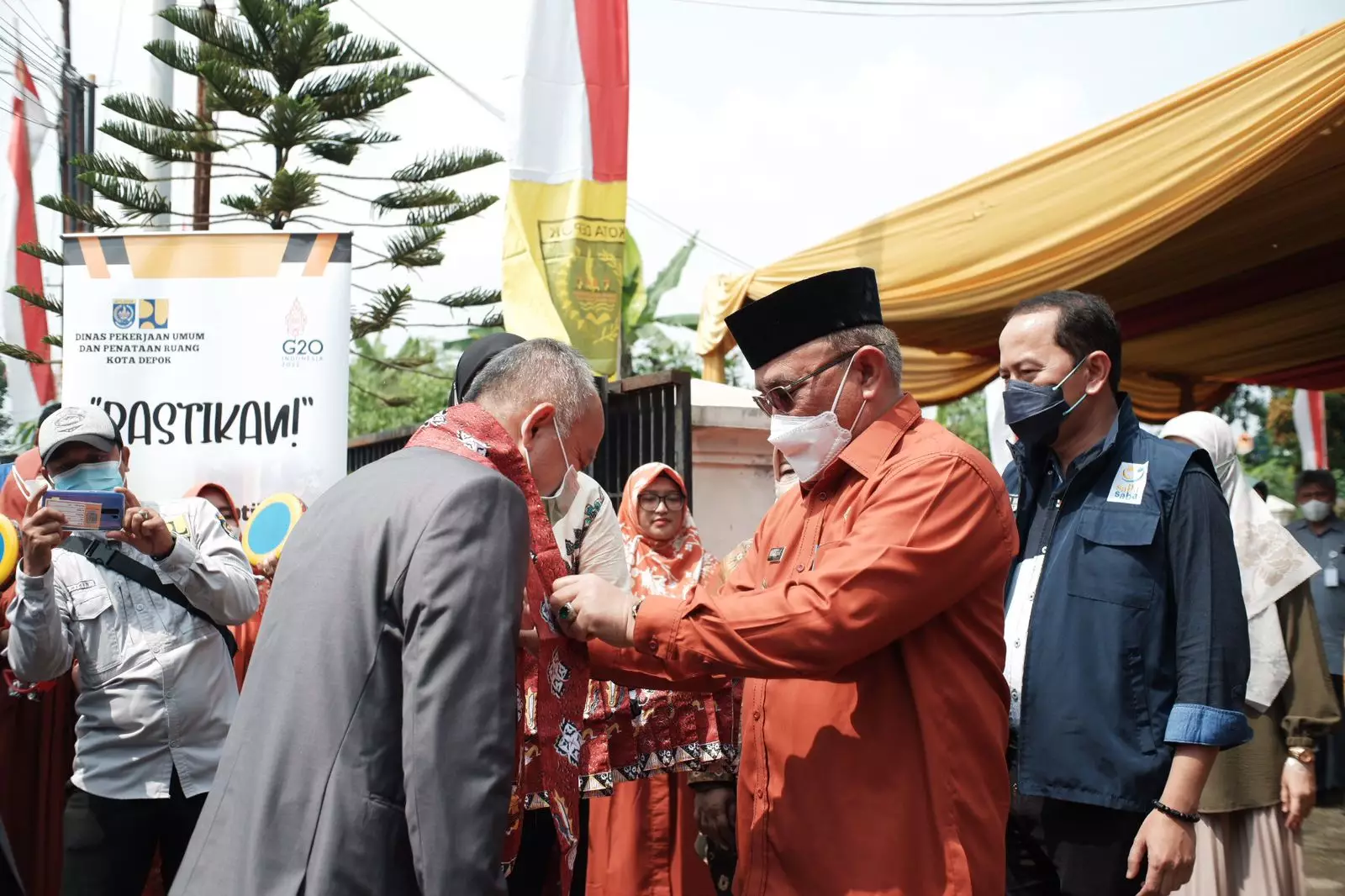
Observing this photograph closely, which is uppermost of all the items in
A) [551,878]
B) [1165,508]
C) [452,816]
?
[1165,508]

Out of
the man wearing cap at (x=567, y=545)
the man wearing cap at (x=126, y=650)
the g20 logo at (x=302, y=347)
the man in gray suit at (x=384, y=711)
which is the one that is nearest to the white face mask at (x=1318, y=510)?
the man wearing cap at (x=567, y=545)

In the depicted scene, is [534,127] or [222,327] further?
[534,127]

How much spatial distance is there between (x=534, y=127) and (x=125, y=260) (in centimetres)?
238

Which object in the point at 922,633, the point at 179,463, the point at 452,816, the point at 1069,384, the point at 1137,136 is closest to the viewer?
the point at 452,816

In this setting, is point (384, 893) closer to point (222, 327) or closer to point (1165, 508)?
point (1165, 508)

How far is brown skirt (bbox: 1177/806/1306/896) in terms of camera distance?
356 cm

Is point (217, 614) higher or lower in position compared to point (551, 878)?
higher

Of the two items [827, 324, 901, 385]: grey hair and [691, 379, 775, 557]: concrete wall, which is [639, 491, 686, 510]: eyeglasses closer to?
[691, 379, 775, 557]: concrete wall

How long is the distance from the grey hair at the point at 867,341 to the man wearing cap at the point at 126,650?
2118mm

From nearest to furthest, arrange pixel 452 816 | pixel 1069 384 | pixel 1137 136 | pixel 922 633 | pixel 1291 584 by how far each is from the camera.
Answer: pixel 452 816 < pixel 922 633 < pixel 1069 384 < pixel 1291 584 < pixel 1137 136

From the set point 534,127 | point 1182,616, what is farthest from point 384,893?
point 534,127

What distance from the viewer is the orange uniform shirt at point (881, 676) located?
6.84ft

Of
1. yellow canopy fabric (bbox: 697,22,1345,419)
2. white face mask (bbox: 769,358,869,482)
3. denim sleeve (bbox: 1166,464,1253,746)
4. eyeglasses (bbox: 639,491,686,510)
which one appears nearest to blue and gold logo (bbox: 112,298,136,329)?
eyeglasses (bbox: 639,491,686,510)

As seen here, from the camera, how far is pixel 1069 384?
282cm
